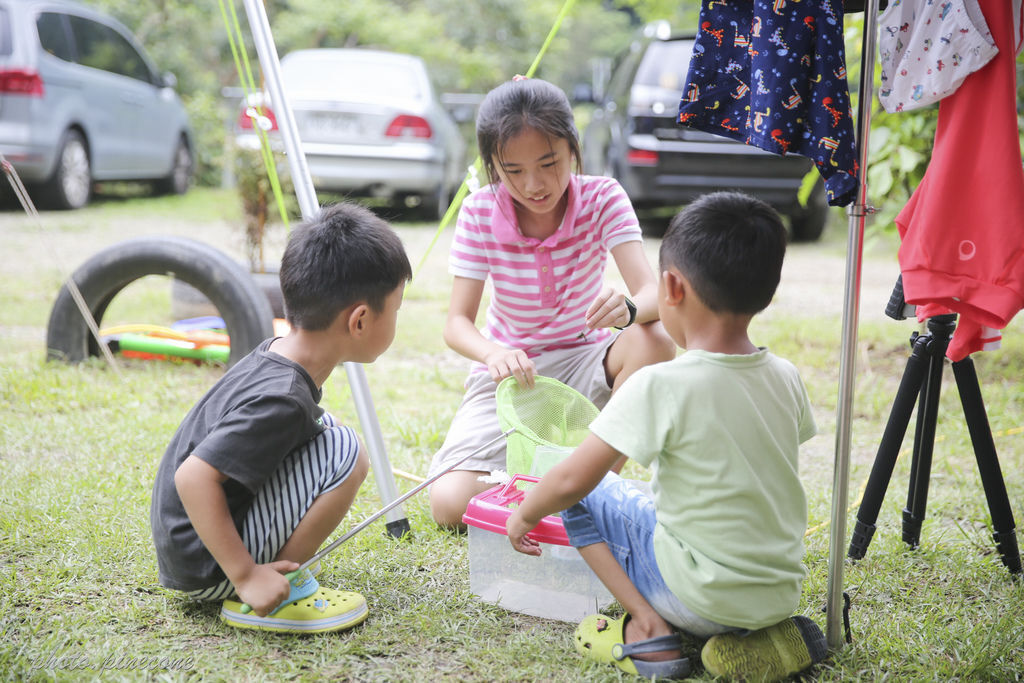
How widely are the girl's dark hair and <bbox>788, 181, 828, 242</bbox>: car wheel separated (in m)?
5.76

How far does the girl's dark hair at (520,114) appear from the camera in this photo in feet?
7.48

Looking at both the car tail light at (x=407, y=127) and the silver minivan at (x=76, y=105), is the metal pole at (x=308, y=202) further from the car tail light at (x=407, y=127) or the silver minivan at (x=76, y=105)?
the car tail light at (x=407, y=127)

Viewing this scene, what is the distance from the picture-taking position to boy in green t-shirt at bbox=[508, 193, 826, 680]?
1.65m

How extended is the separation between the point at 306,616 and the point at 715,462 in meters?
0.88

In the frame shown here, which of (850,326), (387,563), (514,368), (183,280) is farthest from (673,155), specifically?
(850,326)

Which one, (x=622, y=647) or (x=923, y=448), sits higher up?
(x=923, y=448)

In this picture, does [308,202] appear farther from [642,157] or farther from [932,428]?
[642,157]

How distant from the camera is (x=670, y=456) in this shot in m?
1.69

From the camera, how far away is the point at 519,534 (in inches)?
71.3

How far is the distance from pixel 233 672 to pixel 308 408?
0.50 meters

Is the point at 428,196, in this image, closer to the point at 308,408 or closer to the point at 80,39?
the point at 80,39

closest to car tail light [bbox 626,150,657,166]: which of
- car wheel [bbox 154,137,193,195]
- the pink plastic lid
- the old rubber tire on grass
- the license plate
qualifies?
the license plate

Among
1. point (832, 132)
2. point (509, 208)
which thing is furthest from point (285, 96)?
point (832, 132)

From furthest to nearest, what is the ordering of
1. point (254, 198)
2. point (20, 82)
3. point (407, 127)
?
point (407, 127)
point (20, 82)
point (254, 198)
